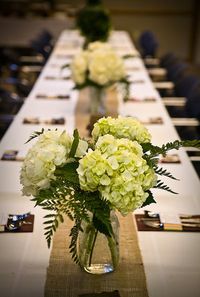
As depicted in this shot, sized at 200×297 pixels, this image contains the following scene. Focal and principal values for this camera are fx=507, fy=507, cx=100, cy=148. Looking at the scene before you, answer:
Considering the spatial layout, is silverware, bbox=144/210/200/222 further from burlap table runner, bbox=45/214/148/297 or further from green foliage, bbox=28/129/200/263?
green foliage, bbox=28/129/200/263

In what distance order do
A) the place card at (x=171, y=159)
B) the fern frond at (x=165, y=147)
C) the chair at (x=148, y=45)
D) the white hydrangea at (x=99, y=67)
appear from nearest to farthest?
the fern frond at (x=165, y=147) → the place card at (x=171, y=159) → the white hydrangea at (x=99, y=67) → the chair at (x=148, y=45)

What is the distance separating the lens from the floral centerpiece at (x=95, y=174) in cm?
122

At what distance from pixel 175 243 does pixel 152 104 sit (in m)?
1.94

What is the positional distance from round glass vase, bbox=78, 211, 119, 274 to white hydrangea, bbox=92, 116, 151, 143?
0.22 meters

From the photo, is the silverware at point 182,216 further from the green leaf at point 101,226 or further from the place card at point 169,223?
the green leaf at point 101,226

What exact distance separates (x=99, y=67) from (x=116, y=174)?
1619 millimetres

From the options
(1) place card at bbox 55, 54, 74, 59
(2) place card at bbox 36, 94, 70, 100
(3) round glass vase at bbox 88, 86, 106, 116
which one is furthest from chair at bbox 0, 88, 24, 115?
(1) place card at bbox 55, 54, 74, 59

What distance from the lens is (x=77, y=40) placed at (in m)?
6.79

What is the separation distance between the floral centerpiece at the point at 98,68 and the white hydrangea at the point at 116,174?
5.11ft

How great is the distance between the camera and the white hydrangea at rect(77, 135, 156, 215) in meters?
1.21

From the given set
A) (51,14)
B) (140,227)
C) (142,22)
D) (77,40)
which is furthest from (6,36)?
(140,227)

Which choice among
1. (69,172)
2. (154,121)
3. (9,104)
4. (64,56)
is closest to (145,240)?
(69,172)

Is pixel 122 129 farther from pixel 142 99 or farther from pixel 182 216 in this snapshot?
pixel 142 99

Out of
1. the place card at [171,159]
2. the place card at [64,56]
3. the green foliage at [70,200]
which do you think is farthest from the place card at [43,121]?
the place card at [64,56]
